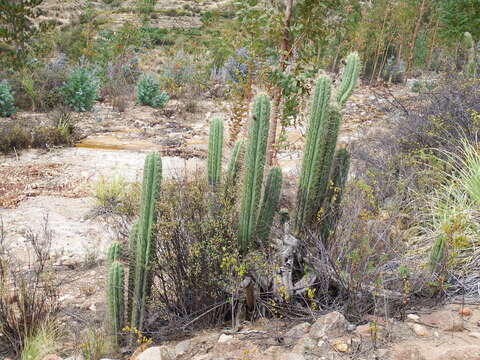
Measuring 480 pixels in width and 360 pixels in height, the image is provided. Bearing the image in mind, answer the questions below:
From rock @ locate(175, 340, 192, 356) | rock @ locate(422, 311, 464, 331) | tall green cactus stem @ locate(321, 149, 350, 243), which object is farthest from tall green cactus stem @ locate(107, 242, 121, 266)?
rock @ locate(422, 311, 464, 331)

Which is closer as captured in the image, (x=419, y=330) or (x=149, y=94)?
(x=419, y=330)

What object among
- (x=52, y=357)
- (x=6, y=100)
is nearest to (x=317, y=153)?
(x=52, y=357)

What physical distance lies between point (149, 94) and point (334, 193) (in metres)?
7.51

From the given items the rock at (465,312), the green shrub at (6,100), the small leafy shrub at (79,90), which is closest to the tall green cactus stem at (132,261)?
the rock at (465,312)

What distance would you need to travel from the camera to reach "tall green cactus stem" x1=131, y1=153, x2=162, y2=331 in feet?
8.97

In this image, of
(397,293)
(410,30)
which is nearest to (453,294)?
(397,293)

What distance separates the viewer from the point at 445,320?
7.65ft

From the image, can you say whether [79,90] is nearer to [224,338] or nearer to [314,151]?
[314,151]

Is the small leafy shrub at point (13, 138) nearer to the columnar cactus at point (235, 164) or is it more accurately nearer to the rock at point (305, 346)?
the columnar cactus at point (235, 164)

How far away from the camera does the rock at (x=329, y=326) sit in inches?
86.4

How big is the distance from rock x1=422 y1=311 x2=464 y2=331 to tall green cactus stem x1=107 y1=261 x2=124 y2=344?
5.49 feet

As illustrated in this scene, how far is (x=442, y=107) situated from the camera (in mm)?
5547

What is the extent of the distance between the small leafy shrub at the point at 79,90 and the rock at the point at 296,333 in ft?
25.8

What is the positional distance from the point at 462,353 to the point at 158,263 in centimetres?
171
